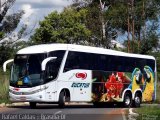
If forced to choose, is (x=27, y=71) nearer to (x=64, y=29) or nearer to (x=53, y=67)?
(x=53, y=67)

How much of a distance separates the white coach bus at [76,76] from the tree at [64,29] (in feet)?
82.8

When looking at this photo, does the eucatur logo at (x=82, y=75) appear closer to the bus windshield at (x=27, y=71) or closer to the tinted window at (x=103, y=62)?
the tinted window at (x=103, y=62)

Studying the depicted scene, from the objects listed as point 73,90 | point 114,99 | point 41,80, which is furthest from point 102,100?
point 41,80

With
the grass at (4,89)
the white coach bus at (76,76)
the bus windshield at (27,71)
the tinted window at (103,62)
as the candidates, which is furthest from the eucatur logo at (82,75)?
the grass at (4,89)

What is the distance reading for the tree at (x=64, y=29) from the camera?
193 ft

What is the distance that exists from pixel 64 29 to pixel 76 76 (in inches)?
1220

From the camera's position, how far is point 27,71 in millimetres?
26891

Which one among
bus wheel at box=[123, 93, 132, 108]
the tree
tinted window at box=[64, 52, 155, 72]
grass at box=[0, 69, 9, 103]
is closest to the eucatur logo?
tinted window at box=[64, 52, 155, 72]

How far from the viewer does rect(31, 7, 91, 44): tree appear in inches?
2313

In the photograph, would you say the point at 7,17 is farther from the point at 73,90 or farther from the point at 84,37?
the point at 73,90

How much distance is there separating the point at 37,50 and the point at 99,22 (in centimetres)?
3442

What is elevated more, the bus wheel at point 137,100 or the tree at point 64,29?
the tree at point 64,29

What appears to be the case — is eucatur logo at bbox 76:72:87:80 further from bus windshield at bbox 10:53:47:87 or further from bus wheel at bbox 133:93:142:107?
bus wheel at bbox 133:93:142:107

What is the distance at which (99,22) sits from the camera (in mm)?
61250
